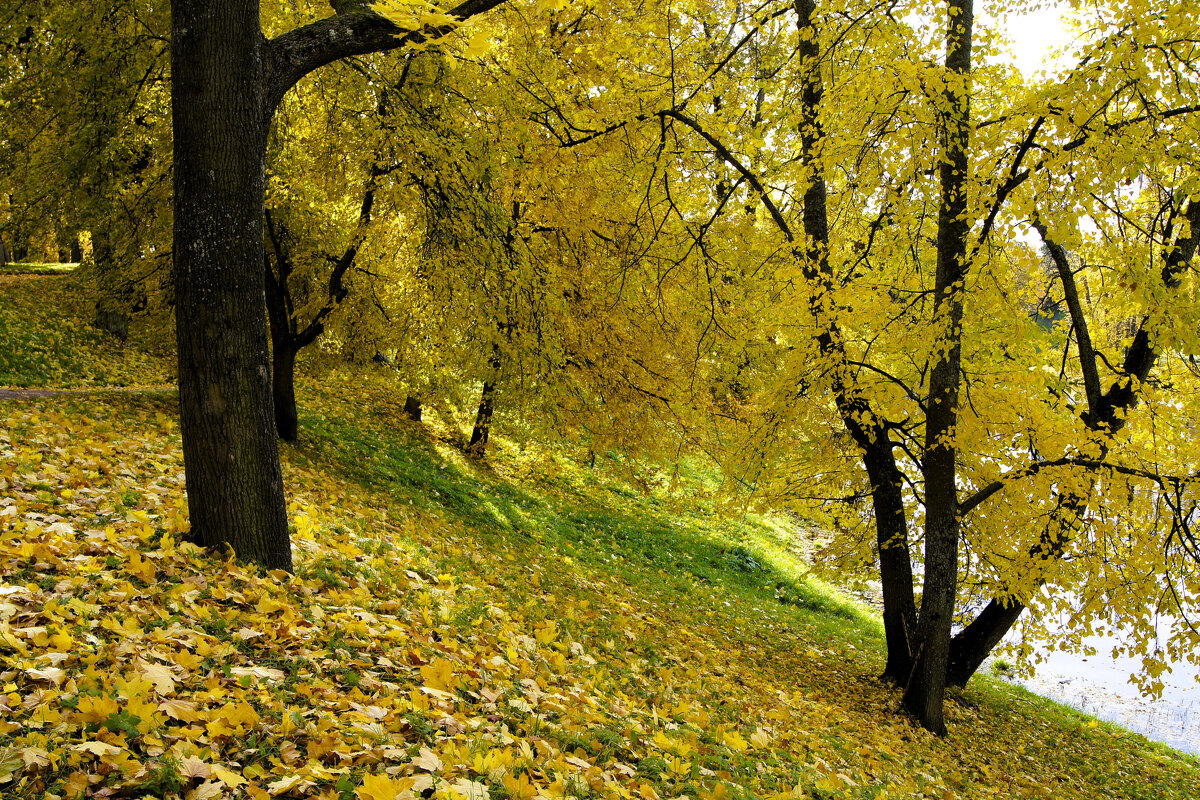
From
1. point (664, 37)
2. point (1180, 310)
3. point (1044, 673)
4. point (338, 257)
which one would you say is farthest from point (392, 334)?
point (1044, 673)

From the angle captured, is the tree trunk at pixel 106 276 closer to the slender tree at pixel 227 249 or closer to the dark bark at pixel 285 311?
the dark bark at pixel 285 311

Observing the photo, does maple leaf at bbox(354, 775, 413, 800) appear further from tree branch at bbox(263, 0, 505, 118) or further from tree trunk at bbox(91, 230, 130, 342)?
tree trunk at bbox(91, 230, 130, 342)

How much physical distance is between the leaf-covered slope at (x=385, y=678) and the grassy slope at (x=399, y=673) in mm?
16

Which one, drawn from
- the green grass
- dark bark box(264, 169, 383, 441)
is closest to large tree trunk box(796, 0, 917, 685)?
dark bark box(264, 169, 383, 441)

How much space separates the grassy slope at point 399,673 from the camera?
2531mm

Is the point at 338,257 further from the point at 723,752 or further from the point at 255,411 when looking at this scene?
the point at 723,752

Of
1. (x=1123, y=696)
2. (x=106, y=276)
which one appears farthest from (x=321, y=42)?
(x=1123, y=696)

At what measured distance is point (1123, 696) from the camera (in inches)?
562

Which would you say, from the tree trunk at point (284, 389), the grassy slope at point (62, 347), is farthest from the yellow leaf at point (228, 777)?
the grassy slope at point (62, 347)

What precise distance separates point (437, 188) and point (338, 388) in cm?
1159

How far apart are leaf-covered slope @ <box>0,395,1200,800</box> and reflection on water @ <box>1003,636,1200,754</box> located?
448 cm

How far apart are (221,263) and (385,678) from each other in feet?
8.34

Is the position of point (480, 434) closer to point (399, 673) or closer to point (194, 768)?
point (399, 673)

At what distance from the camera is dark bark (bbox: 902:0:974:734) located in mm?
6797
